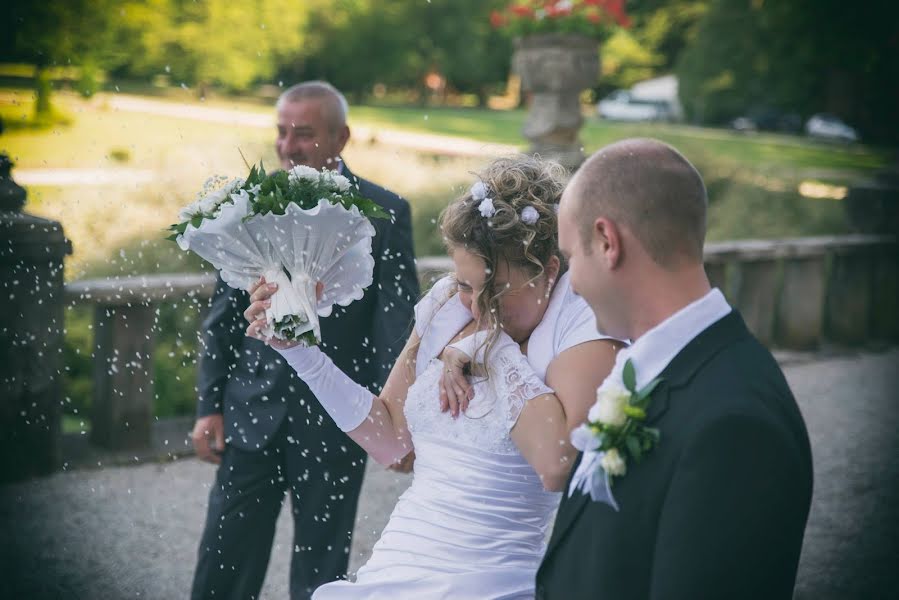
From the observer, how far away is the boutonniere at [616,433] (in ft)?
5.83

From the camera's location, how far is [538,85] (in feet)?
34.0

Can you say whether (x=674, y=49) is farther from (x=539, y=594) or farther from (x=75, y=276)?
(x=539, y=594)

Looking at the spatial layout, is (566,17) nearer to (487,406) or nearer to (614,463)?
(487,406)

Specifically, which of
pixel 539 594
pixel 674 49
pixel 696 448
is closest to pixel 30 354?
pixel 539 594

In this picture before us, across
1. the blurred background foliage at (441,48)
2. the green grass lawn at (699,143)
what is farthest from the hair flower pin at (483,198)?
the blurred background foliage at (441,48)

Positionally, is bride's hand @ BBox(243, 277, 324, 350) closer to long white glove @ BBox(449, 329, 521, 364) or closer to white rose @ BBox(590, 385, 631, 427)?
long white glove @ BBox(449, 329, 521, 364)

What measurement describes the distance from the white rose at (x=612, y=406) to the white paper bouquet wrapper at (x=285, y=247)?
102 cm

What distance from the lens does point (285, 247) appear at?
2.70m

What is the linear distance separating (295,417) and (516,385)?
1.73 meters

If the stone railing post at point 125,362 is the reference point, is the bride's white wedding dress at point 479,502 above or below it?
above

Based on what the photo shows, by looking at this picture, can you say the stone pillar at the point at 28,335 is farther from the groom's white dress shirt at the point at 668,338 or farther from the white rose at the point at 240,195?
the groom's white dress shirt at the point at 668,338

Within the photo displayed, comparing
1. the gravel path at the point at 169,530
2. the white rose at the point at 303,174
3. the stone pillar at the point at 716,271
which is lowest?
the gravel path at the point at 169,530

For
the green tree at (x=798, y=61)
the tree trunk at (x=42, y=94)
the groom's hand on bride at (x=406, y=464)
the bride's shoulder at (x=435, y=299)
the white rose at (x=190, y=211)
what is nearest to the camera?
the white rose at (x=190, y=211)

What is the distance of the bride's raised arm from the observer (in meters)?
2.71
